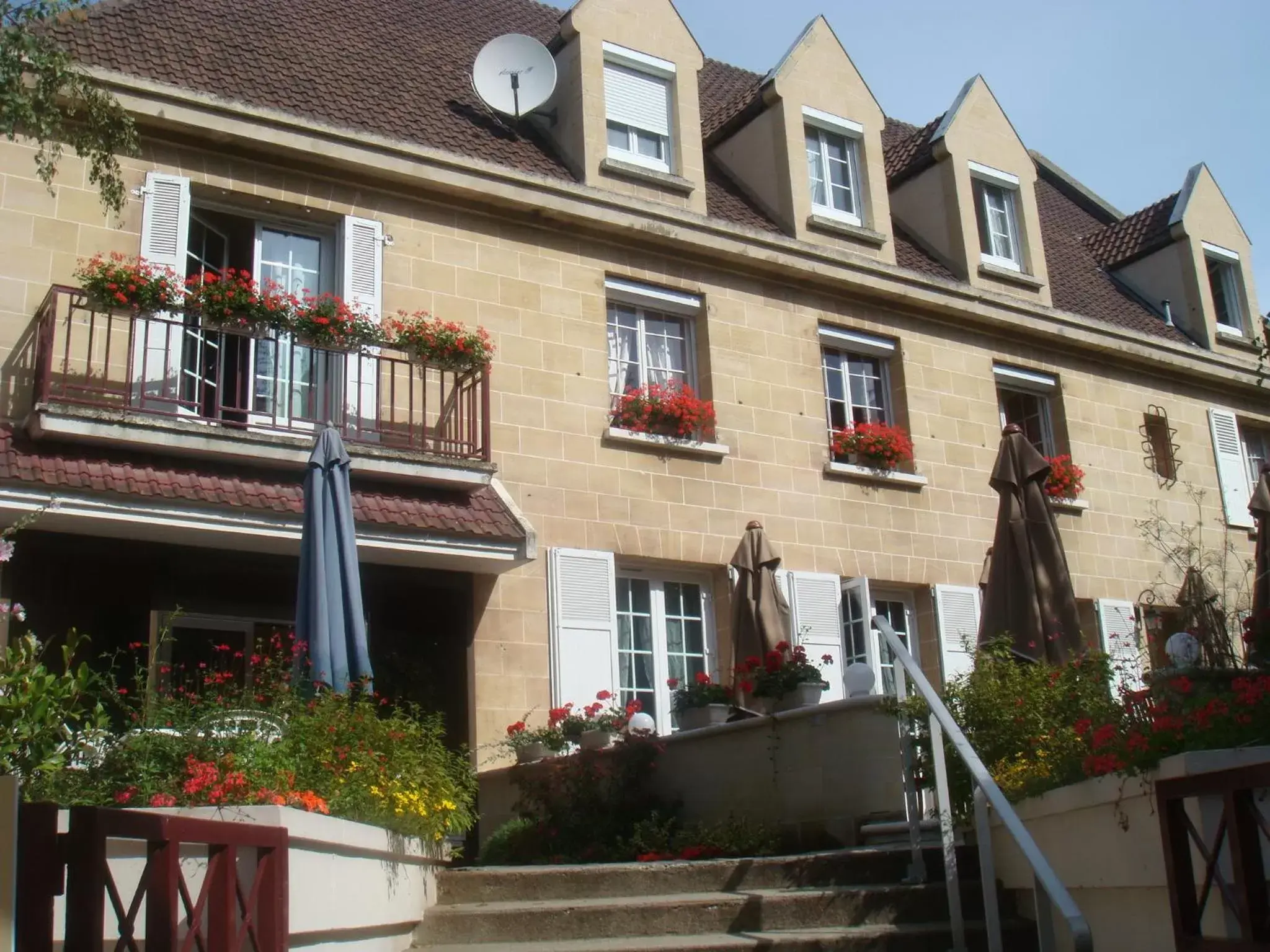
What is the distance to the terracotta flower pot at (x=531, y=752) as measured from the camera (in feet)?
34.7

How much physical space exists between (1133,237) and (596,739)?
12294 mm

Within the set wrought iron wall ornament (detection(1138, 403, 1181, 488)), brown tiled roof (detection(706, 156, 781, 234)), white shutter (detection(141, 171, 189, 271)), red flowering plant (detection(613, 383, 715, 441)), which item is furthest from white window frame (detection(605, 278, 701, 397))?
wrought iron wall ornament (detection(1138, 403, 1181, 488))

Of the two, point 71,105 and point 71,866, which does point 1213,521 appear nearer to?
point 71,105

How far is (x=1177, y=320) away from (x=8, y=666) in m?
16.2

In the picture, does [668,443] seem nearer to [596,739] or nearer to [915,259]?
[596,739]

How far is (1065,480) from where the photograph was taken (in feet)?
50.0

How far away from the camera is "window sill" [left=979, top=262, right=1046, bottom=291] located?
619 inches

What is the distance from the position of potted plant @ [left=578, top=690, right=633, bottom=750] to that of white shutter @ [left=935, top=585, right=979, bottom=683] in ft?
13.5

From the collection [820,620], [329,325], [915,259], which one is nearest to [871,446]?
[820,620]

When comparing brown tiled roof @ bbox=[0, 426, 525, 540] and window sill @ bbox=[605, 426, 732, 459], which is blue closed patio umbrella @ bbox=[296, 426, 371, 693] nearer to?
brown tiled roof @ bbox=[0, 426, 525, 540]

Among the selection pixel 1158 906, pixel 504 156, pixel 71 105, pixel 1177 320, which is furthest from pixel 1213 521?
pixel 71 105

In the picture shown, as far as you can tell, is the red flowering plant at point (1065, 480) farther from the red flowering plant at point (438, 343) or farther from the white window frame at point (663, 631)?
the red flowering plant at point (438, 343)

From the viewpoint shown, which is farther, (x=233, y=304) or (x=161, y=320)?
(x=233, y=304)

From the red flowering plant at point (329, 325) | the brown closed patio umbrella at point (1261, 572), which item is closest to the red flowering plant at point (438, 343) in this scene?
the red flowering plant at point (329, 325)
